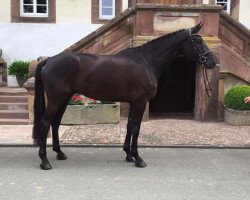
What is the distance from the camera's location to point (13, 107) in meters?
8.91

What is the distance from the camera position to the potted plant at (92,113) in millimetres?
8047

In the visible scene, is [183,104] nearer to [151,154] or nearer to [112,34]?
[112,34]

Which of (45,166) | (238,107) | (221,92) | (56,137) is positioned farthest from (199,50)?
Answer: (221,92)

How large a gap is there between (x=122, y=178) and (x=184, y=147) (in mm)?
2000

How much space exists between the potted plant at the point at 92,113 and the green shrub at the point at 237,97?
2716 mm

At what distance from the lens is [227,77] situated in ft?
28.8

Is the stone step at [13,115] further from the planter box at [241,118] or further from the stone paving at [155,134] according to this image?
the planter box at [241,118]

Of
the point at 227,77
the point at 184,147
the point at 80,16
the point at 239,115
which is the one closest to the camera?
the point at 184,147

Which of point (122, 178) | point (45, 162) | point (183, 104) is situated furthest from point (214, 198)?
point (183, 104)

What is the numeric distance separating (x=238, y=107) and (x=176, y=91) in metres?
2.56

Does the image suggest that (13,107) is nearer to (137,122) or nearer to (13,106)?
(13,106)

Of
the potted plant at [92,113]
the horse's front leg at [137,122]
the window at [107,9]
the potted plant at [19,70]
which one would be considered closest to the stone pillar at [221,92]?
the potted plant at [92,113]

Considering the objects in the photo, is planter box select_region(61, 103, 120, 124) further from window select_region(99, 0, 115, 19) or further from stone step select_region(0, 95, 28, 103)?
window select_region(99, 0, 115, 19)

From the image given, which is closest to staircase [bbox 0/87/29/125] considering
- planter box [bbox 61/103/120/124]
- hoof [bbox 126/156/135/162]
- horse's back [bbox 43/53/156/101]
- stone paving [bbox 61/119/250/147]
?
planter box [bbox 61/103/120/124]
